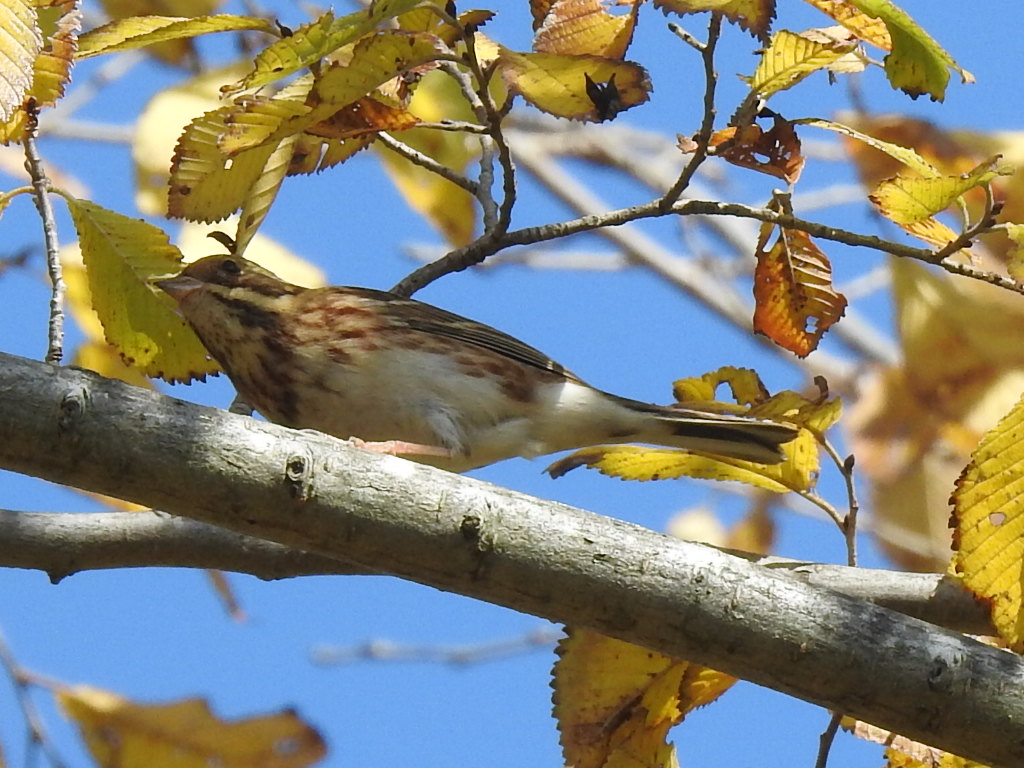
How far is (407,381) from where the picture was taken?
4.27m

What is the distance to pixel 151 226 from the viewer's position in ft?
10.3

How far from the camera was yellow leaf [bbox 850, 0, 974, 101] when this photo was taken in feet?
7.82

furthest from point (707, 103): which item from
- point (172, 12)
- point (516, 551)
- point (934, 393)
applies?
point (934, 393)

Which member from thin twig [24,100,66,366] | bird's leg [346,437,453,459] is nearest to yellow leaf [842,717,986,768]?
bird's leg [346,437,453,459]

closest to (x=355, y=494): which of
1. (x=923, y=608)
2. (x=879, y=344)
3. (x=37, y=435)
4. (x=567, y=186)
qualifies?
(x=37, y=435)

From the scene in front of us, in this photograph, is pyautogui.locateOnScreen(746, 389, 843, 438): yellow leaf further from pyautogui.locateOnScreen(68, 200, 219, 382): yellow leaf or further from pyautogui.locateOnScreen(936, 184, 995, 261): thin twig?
pyautogui.locateOnScreen(68, 200, 219, 382): yellow leaf

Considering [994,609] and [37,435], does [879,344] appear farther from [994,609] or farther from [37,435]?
[37,435]

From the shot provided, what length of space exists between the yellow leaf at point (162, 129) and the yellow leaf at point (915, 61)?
2155 mm

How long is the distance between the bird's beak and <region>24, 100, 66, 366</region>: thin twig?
3.77ft

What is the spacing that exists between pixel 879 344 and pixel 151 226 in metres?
7.27

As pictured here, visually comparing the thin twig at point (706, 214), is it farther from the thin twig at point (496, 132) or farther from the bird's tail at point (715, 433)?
the bird's tail at point (715, 433)

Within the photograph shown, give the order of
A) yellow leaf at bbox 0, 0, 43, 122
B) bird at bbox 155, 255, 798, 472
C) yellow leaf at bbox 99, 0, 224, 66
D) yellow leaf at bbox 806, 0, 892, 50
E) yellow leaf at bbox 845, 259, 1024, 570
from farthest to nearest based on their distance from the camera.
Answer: yellow leaf at bbox 845, 259, 1024, 570, yellow leaf at bbox 99, 0, 224, 66, bird at bbox 155, 255, 798, 472, yellow leaf at bbox 806, 0, 892, 50, yellow leaf at bbox 0, 0, 43, 122

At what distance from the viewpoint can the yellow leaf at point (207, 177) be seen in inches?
122

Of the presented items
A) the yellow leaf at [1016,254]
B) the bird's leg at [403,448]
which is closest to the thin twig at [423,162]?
the bird's leg at [403,448]
